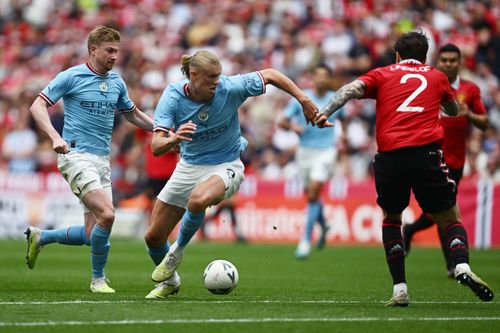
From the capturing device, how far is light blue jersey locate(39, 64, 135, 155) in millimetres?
10805

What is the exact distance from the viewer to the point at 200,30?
28.0 metres

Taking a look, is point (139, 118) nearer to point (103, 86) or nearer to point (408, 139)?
point (103, 86)

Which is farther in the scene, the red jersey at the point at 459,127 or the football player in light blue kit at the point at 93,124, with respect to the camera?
the red jersey at the point at 459,127

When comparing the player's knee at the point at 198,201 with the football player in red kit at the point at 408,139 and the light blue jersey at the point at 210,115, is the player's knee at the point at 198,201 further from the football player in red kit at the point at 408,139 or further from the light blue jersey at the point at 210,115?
the football player in red kit at the point at 408,139

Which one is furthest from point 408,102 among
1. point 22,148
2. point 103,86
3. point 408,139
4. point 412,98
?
point 22,148

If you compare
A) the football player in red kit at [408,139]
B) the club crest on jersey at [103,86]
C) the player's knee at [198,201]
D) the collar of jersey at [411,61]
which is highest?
the collar of jersey at [411,61]

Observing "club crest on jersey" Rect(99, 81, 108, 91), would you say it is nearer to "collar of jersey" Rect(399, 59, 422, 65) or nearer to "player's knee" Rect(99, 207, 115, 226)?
"player's knee" Rect(99, 207, 115, 226)

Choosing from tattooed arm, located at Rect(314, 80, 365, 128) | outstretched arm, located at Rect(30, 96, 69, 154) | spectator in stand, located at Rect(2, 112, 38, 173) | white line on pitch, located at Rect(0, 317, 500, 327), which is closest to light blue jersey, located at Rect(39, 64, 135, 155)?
outstretched arm, located at Rect(30, 96, 69, 154)

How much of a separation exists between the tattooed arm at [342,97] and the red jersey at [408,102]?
0.08m

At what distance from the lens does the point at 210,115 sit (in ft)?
32.6

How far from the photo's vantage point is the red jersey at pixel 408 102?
9266 mm

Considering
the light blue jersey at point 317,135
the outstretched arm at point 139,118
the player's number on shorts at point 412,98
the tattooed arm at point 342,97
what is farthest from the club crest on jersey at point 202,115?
the light blue jersey at point 317,135

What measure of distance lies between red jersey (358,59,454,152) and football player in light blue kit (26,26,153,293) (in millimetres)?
2851

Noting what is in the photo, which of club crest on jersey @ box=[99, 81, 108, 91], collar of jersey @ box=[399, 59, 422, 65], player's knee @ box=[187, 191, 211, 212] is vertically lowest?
player's knee @ box=[187, 191, 211, 212]
